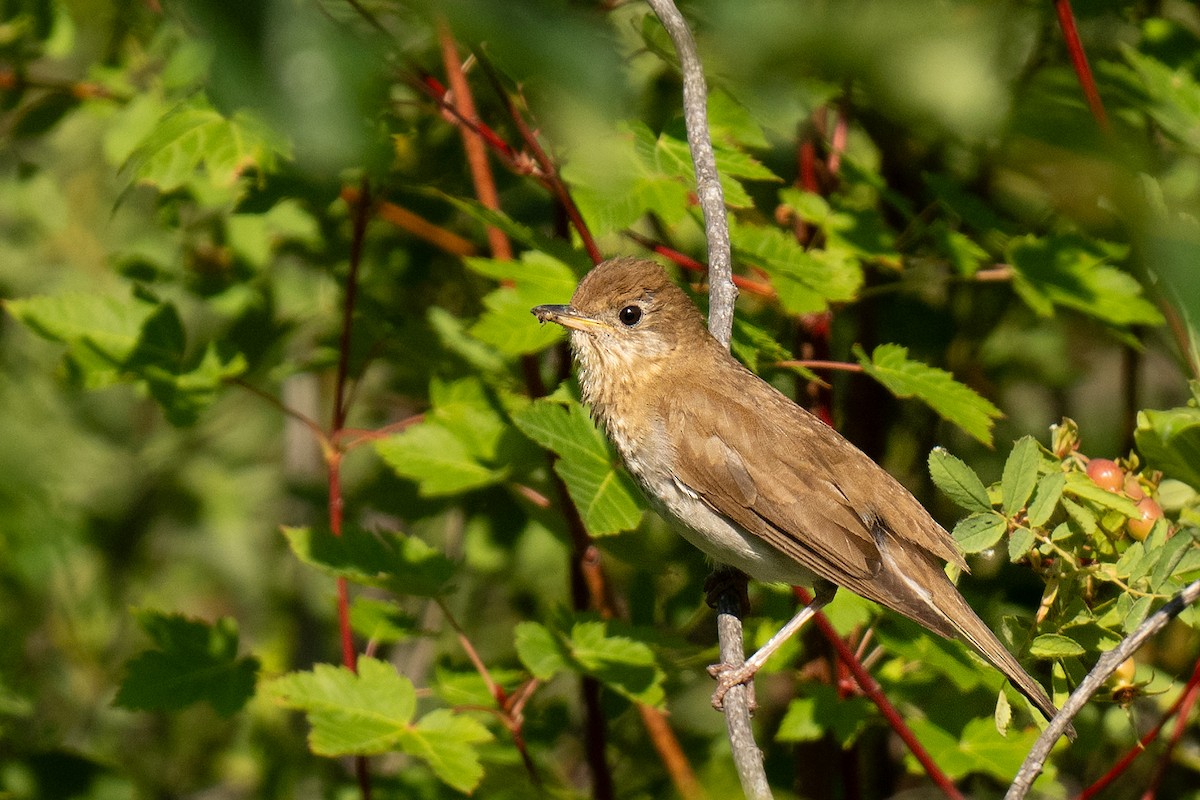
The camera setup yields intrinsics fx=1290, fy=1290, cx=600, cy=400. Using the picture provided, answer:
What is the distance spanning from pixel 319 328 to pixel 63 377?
4.82 feet

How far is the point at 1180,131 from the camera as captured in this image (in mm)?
3637

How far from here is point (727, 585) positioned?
390 cm

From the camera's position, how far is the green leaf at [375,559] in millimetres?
3459

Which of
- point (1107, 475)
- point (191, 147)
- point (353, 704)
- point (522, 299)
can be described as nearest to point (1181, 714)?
point (1107, 475)

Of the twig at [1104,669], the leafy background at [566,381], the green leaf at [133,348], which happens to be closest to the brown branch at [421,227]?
the leafy background at [566,381]

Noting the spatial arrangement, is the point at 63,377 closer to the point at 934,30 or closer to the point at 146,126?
the point at 146,126

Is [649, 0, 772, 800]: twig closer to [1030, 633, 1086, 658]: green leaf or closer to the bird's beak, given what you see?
the bird's beak

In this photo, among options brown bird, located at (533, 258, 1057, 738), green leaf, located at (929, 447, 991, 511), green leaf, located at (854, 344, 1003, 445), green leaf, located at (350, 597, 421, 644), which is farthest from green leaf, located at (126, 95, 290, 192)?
green leaf, located at (929, 447, 991, 511)

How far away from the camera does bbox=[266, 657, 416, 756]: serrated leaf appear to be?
328 centimetres

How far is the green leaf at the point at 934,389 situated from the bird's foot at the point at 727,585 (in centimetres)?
89

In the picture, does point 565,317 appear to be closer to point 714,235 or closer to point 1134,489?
point 714,235

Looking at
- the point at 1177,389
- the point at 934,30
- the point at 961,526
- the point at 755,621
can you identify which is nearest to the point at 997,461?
the point at 1177,389

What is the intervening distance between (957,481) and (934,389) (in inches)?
27.8

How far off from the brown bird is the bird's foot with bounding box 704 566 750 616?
10.7 inches
